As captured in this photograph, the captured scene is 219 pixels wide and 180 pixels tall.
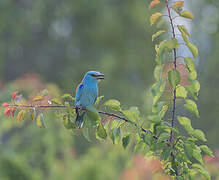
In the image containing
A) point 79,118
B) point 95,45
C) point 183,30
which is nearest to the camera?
point 183,30

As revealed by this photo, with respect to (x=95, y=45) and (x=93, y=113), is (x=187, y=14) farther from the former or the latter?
(x=95, y=45)

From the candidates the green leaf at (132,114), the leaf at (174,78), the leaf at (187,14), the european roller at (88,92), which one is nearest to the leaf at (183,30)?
the leaf at (187,14)

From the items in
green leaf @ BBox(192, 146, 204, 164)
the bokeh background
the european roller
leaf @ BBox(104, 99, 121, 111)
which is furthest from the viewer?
the bokeh background

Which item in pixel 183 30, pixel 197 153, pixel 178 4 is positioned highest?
pixel 178 4

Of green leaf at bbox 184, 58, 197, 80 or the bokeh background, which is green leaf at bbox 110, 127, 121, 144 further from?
the bokeh background

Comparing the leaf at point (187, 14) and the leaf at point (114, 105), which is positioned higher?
the leaf at point (187, 14)

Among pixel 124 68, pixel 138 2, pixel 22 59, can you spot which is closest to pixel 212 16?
pixel 138 2

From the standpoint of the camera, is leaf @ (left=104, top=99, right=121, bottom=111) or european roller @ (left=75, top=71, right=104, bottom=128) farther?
european roller @ (left=75, top=71, right=104, bottom=128)

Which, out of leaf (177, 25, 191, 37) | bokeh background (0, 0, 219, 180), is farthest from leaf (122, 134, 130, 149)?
bokeh background (0, 0, 219, 180)

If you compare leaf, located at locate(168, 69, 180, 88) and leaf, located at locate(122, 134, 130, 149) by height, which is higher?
leaf, located at locate(168, 69, 180, 88)

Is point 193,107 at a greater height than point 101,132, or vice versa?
point 193,107

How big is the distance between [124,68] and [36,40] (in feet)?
11.0

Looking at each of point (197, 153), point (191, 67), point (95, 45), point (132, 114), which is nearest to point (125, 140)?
point (132, 114)

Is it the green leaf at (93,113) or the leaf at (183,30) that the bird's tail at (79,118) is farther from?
the leaf at (183,30)
